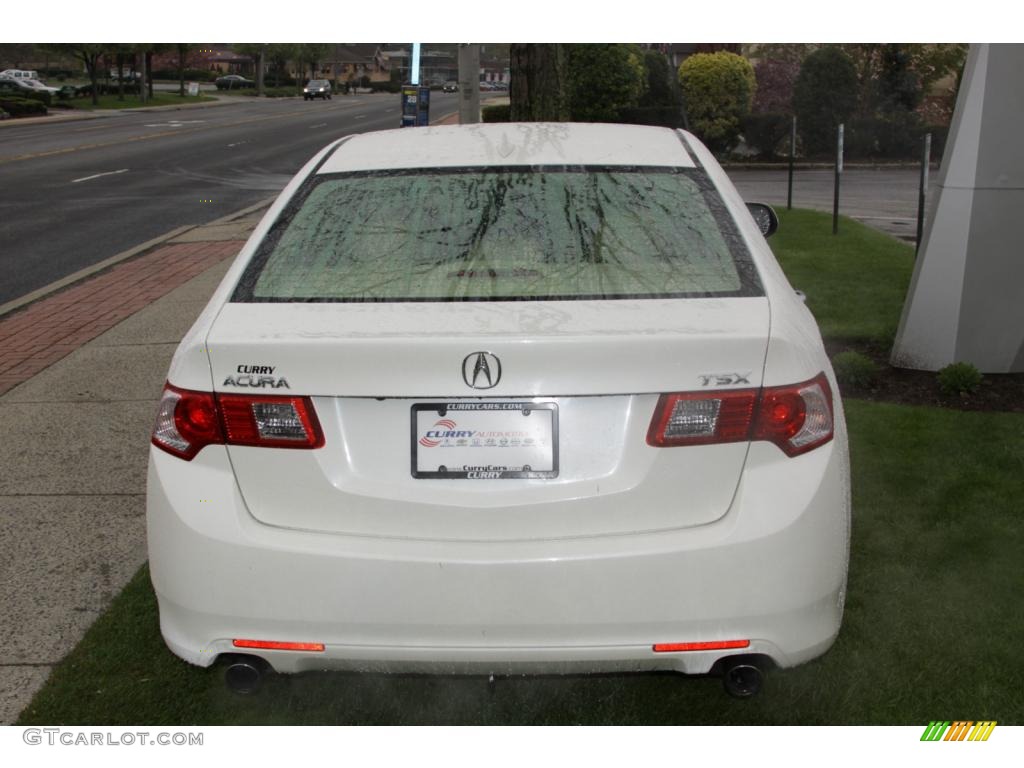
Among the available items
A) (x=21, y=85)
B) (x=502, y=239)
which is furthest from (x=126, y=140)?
(x=21, y=85)

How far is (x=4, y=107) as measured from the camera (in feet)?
163

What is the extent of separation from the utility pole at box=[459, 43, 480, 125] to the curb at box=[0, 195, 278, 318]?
3.64m

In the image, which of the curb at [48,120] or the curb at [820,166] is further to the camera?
the curb at [48,120]

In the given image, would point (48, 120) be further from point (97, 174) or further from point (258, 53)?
point (258, 53)

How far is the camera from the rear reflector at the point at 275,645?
9.11 feet

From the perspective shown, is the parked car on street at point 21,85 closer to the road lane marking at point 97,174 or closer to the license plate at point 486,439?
the road lane marking at point 97,174

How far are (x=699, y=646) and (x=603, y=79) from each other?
100 ft

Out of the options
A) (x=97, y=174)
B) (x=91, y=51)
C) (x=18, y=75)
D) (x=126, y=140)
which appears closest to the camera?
(x=97, y=174)

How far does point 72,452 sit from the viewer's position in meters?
5.88

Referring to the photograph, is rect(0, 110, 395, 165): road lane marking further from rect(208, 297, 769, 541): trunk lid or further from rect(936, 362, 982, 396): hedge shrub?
rect(208, 297, 769, 541): trunk lid

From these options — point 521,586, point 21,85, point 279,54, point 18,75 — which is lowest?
point 521,586

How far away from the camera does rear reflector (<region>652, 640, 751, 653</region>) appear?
8.96 feet

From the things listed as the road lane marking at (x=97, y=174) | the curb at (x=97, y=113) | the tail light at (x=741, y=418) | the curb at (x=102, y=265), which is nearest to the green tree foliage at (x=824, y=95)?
the road lane marking at (x=97, y=174)

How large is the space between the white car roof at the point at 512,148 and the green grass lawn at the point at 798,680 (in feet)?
5.29
